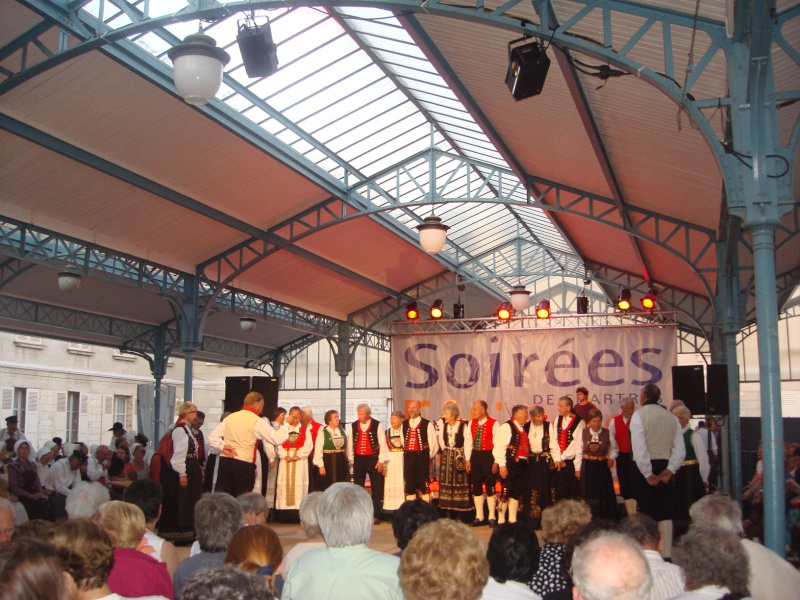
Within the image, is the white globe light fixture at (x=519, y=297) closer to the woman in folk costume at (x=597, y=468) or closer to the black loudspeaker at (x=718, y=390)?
the black loudspeaker at (x=718, y=390)

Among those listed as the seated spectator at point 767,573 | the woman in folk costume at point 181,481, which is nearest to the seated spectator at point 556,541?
the seated spectator at point 767,573

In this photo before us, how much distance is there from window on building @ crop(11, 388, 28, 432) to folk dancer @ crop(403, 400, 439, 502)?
56.2ft

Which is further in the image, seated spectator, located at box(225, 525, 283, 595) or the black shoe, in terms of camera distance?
the black shoe

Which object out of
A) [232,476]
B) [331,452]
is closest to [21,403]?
[331,452]

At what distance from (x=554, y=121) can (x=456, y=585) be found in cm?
757

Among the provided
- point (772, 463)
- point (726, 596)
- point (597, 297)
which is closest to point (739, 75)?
point (772, 463)

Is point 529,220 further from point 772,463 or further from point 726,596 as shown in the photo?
point 726,596

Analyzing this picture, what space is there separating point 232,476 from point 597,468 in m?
4.01

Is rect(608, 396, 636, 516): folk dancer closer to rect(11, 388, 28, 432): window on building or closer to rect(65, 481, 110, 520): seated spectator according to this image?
rect(65, 481, 110, 520): seated spectator

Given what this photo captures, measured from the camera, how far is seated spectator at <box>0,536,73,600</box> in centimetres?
173

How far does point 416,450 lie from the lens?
10.5 meters

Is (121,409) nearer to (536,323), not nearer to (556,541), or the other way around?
(536,323)

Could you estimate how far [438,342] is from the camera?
14.2 m

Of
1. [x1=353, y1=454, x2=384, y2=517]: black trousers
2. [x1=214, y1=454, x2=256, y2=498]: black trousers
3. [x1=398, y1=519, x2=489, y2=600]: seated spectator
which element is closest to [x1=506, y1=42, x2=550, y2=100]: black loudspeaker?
[x1=398, y1=519, x2=489, y2=600]: seated spectator
